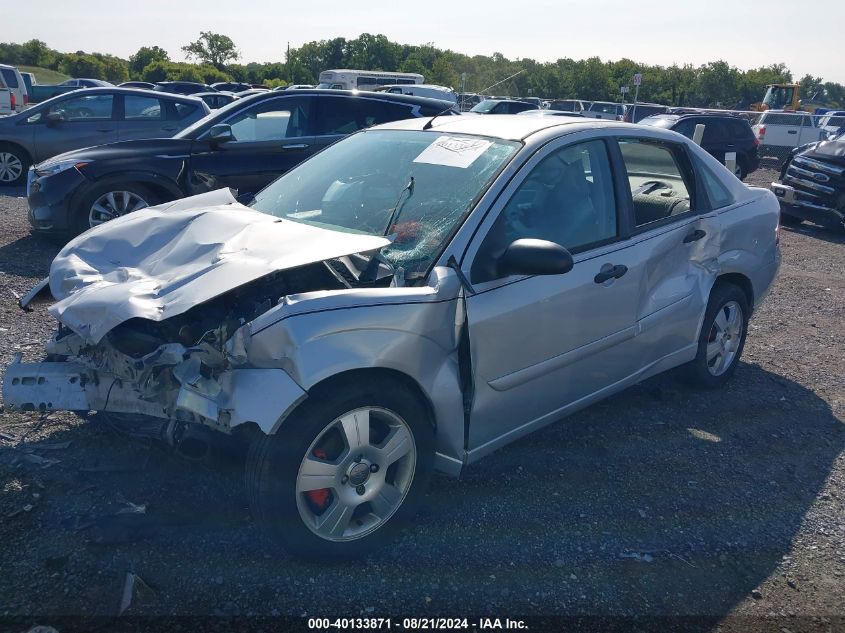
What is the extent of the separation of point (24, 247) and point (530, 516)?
709 cm

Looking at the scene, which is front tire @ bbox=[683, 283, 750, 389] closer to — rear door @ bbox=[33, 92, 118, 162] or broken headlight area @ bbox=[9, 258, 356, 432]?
broken headlight area @ bbox=[9, 258, 356, 432]

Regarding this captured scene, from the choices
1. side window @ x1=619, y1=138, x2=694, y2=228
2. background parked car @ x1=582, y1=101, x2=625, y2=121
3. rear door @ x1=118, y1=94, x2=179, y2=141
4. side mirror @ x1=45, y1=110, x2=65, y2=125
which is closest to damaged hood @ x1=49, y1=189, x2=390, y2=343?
side window @ x1=619, y1=138, x2=694, y2=228

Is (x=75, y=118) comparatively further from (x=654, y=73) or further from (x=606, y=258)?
(x=654, y=73)

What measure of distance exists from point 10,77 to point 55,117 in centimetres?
1059

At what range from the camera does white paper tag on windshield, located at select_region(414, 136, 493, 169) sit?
3672mm

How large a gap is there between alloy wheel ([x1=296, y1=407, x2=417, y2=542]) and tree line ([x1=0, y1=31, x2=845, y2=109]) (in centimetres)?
4405

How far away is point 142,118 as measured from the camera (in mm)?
11891

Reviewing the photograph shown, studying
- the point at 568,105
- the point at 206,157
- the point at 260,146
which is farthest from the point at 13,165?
the point at 568,105

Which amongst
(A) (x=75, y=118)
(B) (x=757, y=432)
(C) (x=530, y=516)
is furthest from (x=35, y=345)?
(A) (x=75, y=118)

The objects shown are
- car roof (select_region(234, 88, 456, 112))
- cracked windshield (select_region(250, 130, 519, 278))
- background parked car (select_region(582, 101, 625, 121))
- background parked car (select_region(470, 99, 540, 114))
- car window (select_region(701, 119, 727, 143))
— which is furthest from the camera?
background parked car (select_region(582, 101, 625, 121))

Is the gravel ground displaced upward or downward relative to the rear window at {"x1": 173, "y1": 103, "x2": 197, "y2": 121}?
downward

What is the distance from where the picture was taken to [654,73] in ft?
196

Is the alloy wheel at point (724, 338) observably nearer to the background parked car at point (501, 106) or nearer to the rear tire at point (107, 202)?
the rear tire at point (107, 202)

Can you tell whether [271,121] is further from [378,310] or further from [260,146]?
[378,310]
